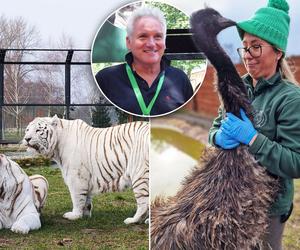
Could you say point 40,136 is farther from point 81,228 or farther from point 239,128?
point 239,128

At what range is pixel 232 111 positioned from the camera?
2.65m

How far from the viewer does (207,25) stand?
2686 mm

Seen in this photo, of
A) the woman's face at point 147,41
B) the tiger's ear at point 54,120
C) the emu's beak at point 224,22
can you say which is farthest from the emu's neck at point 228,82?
the tiger's ear at point 54,120

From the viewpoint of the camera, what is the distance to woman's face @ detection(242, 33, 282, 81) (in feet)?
8.58

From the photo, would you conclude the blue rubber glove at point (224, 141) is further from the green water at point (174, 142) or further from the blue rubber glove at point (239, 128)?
the green water at point (174, 142)

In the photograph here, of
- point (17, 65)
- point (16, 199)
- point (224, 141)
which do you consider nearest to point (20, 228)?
point (16, 199)

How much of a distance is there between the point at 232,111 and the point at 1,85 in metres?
1.26

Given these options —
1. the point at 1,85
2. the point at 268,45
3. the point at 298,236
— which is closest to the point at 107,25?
the point at 1,85

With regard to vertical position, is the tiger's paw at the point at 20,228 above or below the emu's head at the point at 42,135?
below

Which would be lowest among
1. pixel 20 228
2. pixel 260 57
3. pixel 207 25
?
pixel 20 228

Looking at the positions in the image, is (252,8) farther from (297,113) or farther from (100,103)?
(100,103)

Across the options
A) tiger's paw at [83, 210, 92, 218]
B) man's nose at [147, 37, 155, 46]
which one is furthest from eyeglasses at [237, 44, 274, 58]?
tiger's paw at [83, 210, 92, 218]

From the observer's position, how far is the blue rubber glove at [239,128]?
254cm

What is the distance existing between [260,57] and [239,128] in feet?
1.28
